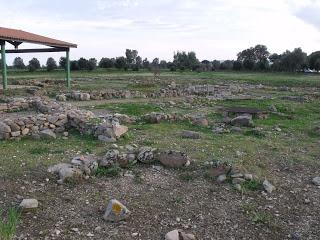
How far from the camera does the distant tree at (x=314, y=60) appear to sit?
53500 mm

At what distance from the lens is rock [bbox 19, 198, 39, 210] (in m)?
5.28

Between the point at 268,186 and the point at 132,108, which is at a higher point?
the point at 132,108

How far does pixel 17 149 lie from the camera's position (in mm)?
7895

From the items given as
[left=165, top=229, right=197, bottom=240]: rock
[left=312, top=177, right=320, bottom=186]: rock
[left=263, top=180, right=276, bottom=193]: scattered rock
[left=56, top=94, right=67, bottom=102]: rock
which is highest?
[left=56, top=94, right=67, bottom=102]: rock

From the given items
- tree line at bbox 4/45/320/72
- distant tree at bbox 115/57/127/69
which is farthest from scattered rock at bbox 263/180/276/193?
distant tree at bbox 115/57/127/69

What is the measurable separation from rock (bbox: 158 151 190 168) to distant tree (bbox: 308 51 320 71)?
5035 cm

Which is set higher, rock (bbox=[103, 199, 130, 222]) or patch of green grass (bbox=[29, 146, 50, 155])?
patch of green grass (bbox=[29, 146, 50, 155])

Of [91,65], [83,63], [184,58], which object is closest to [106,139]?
[91,65]

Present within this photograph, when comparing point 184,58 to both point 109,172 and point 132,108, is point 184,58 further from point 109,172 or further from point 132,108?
point 109,172

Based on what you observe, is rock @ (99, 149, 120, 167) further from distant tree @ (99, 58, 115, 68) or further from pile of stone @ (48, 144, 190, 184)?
distant tree @ (99, 58, 115, 68)

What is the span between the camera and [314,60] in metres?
55.2

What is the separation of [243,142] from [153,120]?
3.04 m

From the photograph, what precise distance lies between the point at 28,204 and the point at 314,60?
5530cm

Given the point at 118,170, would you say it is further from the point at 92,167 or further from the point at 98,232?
the point at 98,232
